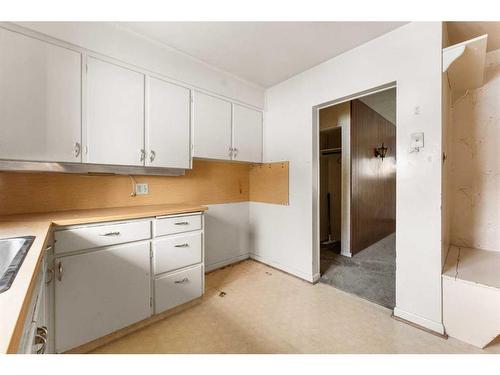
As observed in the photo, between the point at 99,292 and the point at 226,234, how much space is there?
1531 mm

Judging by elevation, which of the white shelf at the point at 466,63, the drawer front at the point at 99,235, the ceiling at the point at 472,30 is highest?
the ceiling at the point at 472,30

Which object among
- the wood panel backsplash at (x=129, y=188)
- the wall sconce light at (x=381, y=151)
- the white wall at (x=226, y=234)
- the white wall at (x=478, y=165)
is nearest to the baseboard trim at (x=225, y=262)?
the white wall at (x=226, y=234)

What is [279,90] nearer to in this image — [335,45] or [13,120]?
[335,45]

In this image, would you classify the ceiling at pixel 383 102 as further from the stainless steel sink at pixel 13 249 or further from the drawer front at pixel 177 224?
the stainless steel sink at pixel 13 249

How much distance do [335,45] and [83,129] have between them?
2224 millimetres

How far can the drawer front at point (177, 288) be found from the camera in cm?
174

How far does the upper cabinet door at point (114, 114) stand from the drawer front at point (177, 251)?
0.72 metres

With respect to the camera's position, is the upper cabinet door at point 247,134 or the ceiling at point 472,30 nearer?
the ceiling at point 472,30

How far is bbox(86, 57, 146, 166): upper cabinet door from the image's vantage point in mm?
1627

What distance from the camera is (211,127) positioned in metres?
2.34

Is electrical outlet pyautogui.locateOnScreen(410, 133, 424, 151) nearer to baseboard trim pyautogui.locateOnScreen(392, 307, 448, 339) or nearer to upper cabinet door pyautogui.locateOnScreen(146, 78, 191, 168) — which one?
baseboard trim pyautogui.locateOnScreen(392, 307, 448, 339)

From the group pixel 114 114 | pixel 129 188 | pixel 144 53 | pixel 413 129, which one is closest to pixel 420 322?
pixel 413 129

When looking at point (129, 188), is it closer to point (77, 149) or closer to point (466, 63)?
point (77, 149)

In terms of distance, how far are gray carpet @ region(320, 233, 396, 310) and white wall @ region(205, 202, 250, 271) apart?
1.11 m
